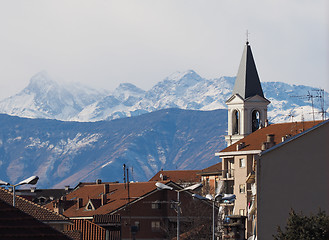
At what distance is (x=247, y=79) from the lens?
165125mm

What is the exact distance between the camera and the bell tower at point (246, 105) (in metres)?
154

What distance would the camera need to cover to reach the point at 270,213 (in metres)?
45.3

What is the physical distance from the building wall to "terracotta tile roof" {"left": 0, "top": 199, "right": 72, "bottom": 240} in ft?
85.5

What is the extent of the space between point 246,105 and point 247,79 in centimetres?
804

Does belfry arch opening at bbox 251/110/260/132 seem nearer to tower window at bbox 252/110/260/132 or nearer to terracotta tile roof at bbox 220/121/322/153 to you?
tower window at bbox 252/110/260/132

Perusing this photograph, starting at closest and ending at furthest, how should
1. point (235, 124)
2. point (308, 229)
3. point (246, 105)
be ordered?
1. point (308, 229)
2. point (235, 124)
3. point (246, 105)

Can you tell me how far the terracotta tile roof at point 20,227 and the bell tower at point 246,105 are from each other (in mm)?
129852

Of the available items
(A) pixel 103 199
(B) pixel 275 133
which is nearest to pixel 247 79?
(B) pixel 275 133

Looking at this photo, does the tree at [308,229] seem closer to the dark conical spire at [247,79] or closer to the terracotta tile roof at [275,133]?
the terracotta tile roof at [275,133]

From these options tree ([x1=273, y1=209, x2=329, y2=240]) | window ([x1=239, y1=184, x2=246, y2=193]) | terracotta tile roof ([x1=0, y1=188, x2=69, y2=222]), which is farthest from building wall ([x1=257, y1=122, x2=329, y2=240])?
window ([x1=239, y1=184, x2=246, y2=193])

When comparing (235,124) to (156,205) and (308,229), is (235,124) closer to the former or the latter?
(156,205)

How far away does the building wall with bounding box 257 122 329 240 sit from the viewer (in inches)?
1757

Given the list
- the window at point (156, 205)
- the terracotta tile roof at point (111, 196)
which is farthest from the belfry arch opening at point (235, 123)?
the window at point (156, 205)

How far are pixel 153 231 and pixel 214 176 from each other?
30.4 m
